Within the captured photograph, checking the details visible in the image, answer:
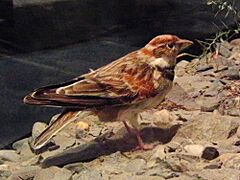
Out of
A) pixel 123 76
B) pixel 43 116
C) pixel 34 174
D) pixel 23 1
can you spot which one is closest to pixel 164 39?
pixel 123 76

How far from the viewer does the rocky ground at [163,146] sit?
14.2 ft

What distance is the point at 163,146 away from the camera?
183 inches

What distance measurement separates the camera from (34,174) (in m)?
4.51

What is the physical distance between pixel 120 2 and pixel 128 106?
341cm

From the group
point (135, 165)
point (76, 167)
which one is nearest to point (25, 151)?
point (76, 167)

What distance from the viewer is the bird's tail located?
443 centimetres

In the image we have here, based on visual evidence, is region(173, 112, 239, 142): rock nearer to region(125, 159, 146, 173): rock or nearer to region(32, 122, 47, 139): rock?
region(125, 159, 146, 173): rock

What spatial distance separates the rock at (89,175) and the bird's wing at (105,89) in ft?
1.18

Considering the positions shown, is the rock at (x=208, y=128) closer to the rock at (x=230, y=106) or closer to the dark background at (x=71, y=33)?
the rock at (x=230, y=106)

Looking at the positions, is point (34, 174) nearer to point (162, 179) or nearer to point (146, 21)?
point (162, 179)

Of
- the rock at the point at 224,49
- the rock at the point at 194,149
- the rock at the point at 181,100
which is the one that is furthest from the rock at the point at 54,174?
the rock at the point at 224,49

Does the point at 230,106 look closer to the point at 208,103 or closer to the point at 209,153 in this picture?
the point at 208,103

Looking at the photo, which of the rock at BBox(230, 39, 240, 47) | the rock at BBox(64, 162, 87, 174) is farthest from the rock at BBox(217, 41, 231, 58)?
the rock at BBox(64, 162, 87, 174)

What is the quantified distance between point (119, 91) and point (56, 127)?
403mm
